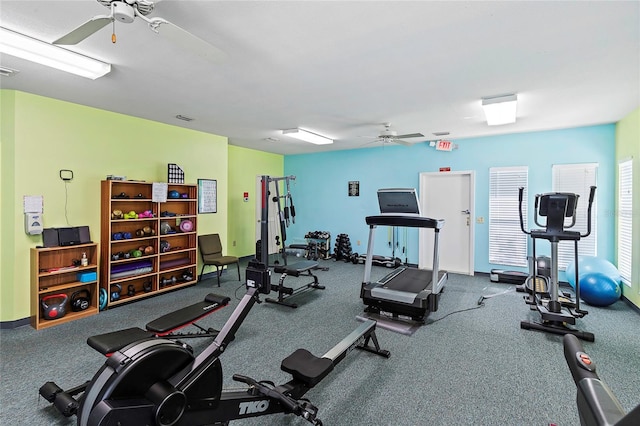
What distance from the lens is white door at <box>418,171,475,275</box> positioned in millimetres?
6055

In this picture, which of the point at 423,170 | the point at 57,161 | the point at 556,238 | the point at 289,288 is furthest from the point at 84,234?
the point at 423,170

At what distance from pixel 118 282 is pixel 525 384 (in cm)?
488

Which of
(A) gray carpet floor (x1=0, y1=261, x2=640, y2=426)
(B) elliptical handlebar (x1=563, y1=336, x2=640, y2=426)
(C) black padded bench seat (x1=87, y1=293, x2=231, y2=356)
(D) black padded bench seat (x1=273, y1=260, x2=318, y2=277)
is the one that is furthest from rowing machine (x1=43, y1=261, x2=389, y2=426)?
(D) black padded bench seat (x1=273, y1=260, x2=318, y2=277)

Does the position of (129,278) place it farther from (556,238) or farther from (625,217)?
(625,217)

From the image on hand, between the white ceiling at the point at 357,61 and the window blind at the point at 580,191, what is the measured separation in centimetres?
80

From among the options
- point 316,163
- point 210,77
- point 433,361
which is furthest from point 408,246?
point 210,77

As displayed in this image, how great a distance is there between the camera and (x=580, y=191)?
506 cm

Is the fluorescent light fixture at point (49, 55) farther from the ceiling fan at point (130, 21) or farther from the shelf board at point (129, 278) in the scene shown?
the shelf board at point (129, 278)

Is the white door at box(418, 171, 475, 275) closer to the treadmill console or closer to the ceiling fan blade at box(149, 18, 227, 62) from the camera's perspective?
the treadmill console

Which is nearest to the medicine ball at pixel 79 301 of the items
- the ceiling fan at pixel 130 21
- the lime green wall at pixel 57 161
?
the lime green wall at pixel 57 161

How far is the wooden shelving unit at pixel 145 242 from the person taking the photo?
420 centimetres

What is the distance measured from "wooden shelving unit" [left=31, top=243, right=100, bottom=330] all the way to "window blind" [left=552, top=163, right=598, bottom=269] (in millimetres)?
7085

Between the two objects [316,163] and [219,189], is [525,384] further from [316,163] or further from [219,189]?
[316,163]

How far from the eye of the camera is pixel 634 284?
406cm
